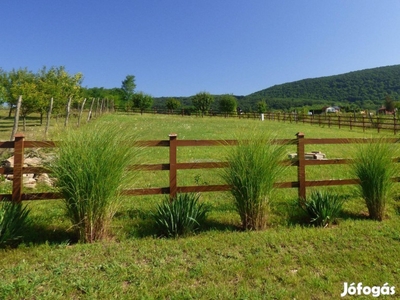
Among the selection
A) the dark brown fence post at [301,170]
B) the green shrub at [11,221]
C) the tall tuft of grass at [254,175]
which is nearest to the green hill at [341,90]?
the dark brown fence post at [301,170]

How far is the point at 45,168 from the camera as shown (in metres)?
3.08

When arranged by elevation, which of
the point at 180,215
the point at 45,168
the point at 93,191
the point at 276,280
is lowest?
the point at 276,280

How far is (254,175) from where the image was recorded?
326 cm

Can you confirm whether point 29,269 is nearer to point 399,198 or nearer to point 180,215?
point 180,215

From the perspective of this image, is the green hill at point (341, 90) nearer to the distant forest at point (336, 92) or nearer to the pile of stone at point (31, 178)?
the distant forest at point (336, 92)

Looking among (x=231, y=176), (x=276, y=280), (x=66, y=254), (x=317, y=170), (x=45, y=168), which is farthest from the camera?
(x=317, y=170)

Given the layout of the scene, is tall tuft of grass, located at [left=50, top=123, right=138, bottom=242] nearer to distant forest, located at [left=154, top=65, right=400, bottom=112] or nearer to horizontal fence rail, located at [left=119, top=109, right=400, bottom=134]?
horizontal fence rail, located at [left=119, top=109, right=400, bottom=134]

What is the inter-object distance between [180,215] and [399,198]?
3.79m

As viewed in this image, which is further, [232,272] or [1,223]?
[1,223]

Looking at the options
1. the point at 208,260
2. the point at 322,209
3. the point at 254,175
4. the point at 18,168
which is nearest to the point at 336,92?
the point at 322,209

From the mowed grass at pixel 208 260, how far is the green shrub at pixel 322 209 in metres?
0.14

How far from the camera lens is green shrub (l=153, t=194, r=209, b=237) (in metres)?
3.18

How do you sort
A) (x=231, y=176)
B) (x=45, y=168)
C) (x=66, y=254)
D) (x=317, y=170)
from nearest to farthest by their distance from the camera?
1. (x=66, y=254)
2. (x=45, y=168)
3. (x=231, y=176)
4. (x=317, y=170)

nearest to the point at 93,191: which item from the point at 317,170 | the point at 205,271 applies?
the point at 205,271
